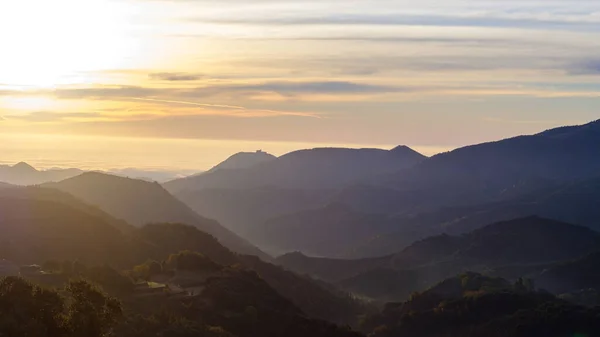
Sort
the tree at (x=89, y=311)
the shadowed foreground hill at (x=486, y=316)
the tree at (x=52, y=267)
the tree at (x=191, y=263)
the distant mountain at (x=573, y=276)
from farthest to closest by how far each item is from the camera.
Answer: the distant mountain at (x=573, y=276) → the shadowed foreground hill at (x=486, y=316) → the tree at (x=191, y=263) → the tree at (x=52, y=267) → the tree at (x=89, y=311)

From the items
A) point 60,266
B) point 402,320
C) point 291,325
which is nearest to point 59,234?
point 60,266

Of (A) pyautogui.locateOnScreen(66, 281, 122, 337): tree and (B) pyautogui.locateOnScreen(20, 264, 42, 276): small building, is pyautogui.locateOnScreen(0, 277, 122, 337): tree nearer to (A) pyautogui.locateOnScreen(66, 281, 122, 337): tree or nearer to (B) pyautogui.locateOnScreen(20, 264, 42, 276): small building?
(A) pyautogui.locateOnScreen(66, 281, 122, 337): tree

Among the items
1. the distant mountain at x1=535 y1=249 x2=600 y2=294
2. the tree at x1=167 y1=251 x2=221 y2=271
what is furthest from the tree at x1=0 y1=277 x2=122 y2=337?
the distant mountain at x1=535 y1=249 x2=600 y2=294

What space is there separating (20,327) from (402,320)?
296ft

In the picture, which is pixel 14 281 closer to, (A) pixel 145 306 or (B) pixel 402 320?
(A) pixel 145 306

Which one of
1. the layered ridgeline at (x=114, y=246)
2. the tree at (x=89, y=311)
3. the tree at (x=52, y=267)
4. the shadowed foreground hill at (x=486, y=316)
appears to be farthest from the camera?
the layered ridgeline at (x=114, y=246)

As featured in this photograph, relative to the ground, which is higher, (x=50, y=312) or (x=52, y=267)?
(x=50, y=312)

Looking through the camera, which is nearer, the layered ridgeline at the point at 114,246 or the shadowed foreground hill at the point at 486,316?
the shadowed foreground hill at the point at 486,316

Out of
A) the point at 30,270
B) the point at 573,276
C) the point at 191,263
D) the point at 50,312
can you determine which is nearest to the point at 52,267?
the point at 30,270

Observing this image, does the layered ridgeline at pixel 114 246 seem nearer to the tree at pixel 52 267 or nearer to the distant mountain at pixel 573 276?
the tree at pixel 52 267

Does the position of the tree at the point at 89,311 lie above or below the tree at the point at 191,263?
above

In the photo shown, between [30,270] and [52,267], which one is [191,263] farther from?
[30,270]

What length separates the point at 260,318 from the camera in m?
86.4

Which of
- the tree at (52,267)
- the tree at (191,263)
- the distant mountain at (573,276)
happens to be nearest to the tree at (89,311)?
the tree at (52,267)
